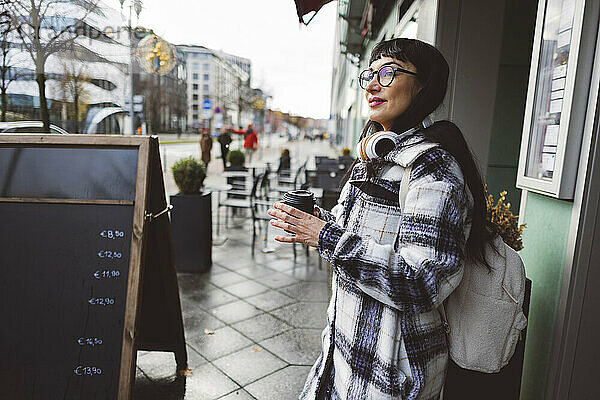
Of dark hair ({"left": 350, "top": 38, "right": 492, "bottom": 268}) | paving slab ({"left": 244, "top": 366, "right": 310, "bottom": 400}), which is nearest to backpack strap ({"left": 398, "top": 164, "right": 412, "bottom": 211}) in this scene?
dark hair ({"left": 350, "top": 38, "right": 492, "bottom": 268})

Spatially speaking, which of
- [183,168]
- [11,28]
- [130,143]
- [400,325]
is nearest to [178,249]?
[183,168]

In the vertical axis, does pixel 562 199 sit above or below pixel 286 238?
above

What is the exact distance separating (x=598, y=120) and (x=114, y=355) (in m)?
2.41

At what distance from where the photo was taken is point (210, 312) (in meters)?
4.20

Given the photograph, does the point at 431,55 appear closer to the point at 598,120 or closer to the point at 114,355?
the point at 598,120

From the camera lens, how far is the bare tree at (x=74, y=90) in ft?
11.7

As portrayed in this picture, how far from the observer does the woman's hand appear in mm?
1396

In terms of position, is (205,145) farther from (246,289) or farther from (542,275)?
(542,275)

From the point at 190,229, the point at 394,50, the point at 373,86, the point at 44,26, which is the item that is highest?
the point at 44,26

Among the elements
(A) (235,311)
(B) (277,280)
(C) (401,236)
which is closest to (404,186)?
(C) (401,236)

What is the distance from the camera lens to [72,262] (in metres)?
2.09

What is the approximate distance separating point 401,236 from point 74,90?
3.50 meters

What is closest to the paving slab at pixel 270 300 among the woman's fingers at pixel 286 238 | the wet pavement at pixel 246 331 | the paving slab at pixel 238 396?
the wet pavement at pixel 246 331

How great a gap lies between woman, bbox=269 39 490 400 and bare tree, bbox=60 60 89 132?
10.1 ft
